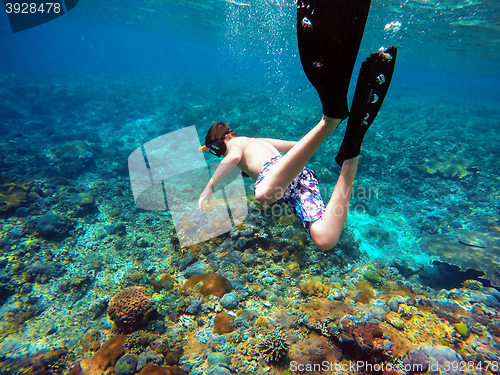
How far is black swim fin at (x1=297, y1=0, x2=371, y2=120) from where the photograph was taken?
1.71 m

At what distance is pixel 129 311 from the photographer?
442 cm

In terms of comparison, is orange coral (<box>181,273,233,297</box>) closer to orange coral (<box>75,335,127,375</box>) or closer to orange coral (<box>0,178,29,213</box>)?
orange coral (<box>75,335,127,375</box>)

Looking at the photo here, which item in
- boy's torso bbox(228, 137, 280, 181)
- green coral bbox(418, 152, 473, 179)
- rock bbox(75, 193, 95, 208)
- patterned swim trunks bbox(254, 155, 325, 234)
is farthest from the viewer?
green coral bbox(418, 152, 473, 179)

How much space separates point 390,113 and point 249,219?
22.0m

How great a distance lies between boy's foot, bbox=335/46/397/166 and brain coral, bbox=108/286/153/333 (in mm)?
5197

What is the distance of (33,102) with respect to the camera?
20609 mm

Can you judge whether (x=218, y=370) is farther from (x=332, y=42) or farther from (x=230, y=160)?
(x=332, y=42)

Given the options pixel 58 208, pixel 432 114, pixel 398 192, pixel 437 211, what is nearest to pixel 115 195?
pixel 58 208

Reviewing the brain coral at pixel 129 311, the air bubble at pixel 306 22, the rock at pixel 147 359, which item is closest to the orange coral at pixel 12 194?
the brain coral at pixel 129 311

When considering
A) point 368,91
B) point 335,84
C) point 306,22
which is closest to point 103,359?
point 335,84

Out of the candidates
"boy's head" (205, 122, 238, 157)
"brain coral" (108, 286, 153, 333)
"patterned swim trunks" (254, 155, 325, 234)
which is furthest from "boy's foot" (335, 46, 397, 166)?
"brain coral" (108, 286, 153, 333)

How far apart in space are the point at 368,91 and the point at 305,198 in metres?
1.49

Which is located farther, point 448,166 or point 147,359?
point 448,166

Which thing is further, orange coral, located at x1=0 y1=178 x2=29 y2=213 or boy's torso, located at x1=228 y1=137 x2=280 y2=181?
orange coral, located at x1=0 y1=178 x2=29 y2=213
